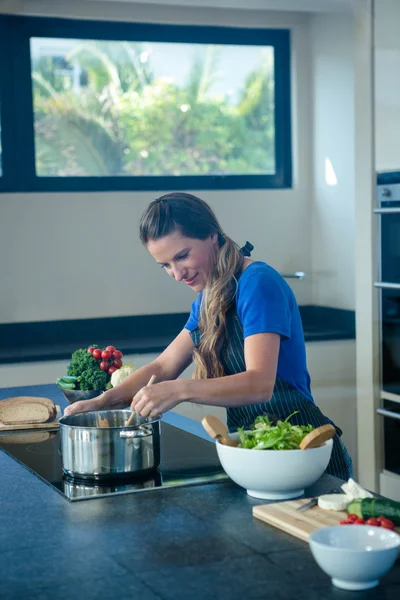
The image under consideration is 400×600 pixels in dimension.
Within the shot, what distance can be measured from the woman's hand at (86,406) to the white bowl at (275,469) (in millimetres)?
627

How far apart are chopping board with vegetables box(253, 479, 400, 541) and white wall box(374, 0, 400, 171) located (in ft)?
8.34

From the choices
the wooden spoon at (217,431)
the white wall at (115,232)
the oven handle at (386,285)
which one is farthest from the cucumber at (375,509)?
the white wall at (115,232)

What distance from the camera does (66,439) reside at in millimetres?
1850

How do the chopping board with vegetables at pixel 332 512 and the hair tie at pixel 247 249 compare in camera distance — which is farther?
the hair tie at pixel 247 249

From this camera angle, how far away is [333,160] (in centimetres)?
472

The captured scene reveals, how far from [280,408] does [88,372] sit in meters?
A: 0.62

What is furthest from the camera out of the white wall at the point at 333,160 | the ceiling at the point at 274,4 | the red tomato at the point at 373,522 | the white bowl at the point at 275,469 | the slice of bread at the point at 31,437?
the white wall at the point at 333,160

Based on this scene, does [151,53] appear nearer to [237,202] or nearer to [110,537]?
[237,202]

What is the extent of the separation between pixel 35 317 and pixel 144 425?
270cm

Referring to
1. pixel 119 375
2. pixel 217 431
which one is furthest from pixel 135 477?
pixel 119 375

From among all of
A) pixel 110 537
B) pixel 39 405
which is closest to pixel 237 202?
pixel 39 405

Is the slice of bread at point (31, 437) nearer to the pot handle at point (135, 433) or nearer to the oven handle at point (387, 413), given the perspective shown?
the pot handle at point (135, 433)

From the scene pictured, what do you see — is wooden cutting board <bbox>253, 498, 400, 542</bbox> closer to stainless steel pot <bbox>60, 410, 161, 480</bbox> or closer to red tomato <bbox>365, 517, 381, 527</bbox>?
red tomato <bbox>365, 517, 381, 527</bbox>

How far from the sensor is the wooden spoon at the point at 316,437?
1666 mm
